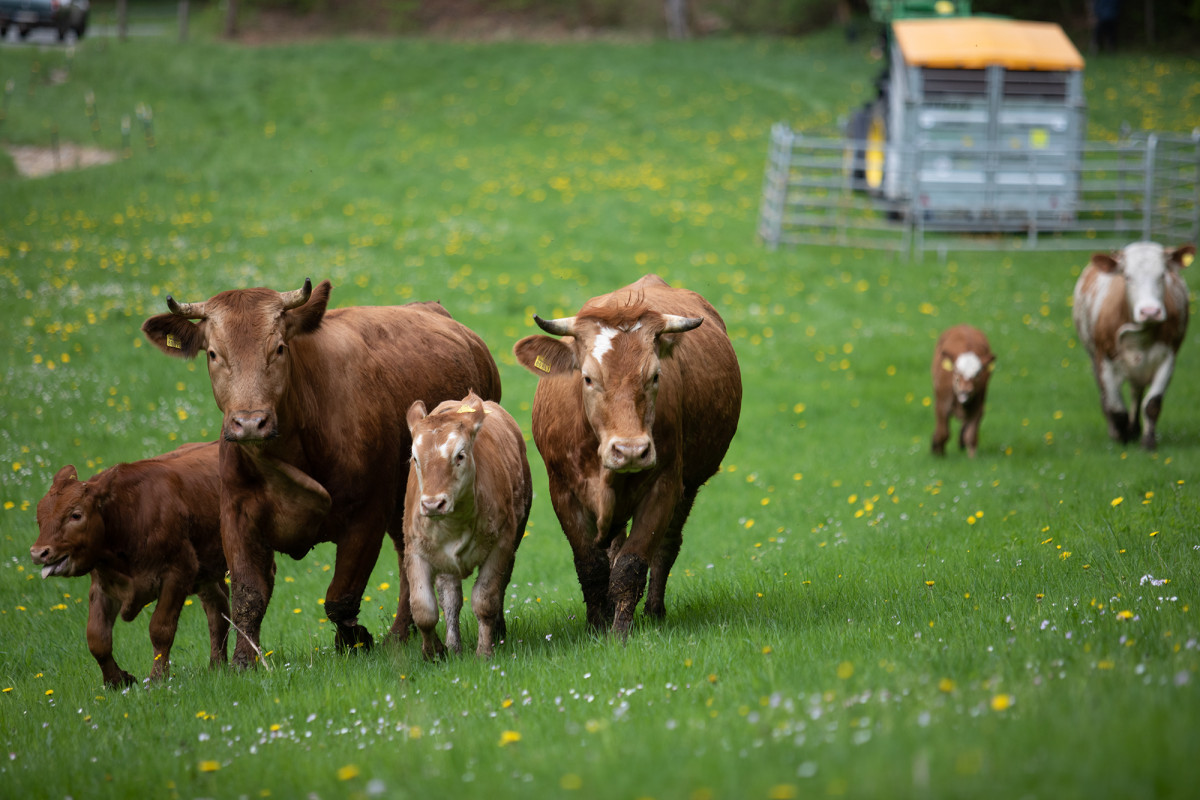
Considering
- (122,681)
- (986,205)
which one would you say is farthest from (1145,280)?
(986,205)

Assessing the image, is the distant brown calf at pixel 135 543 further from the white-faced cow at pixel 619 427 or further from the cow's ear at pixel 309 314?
the white-faced cow at pixel 619 427

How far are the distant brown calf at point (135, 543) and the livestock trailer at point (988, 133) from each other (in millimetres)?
18456

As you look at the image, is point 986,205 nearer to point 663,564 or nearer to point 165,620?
point 663,564

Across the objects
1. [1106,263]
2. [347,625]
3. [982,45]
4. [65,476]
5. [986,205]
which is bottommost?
[347,625]

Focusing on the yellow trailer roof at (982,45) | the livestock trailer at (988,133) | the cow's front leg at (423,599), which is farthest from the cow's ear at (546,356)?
the yellow trailer roof at (982,45)

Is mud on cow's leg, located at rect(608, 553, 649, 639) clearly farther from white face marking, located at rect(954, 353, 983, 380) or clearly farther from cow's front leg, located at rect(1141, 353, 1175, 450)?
cow's front leg, located at rect(1141, 353, 1175, 450)

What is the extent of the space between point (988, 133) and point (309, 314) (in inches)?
797

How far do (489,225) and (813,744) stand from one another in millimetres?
20571

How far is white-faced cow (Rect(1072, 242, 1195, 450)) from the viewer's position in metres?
12.2

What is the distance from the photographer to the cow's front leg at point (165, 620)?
279 inches

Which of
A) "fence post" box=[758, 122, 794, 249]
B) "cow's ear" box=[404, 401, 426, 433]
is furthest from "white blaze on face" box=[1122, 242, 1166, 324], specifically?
"fence post" box=[758, 122, 794, 249]

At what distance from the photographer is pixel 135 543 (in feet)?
23.8

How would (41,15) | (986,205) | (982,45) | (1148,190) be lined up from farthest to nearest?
(41,15), (982,45), (986,205), (1148,190)

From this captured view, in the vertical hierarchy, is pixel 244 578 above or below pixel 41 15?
below
